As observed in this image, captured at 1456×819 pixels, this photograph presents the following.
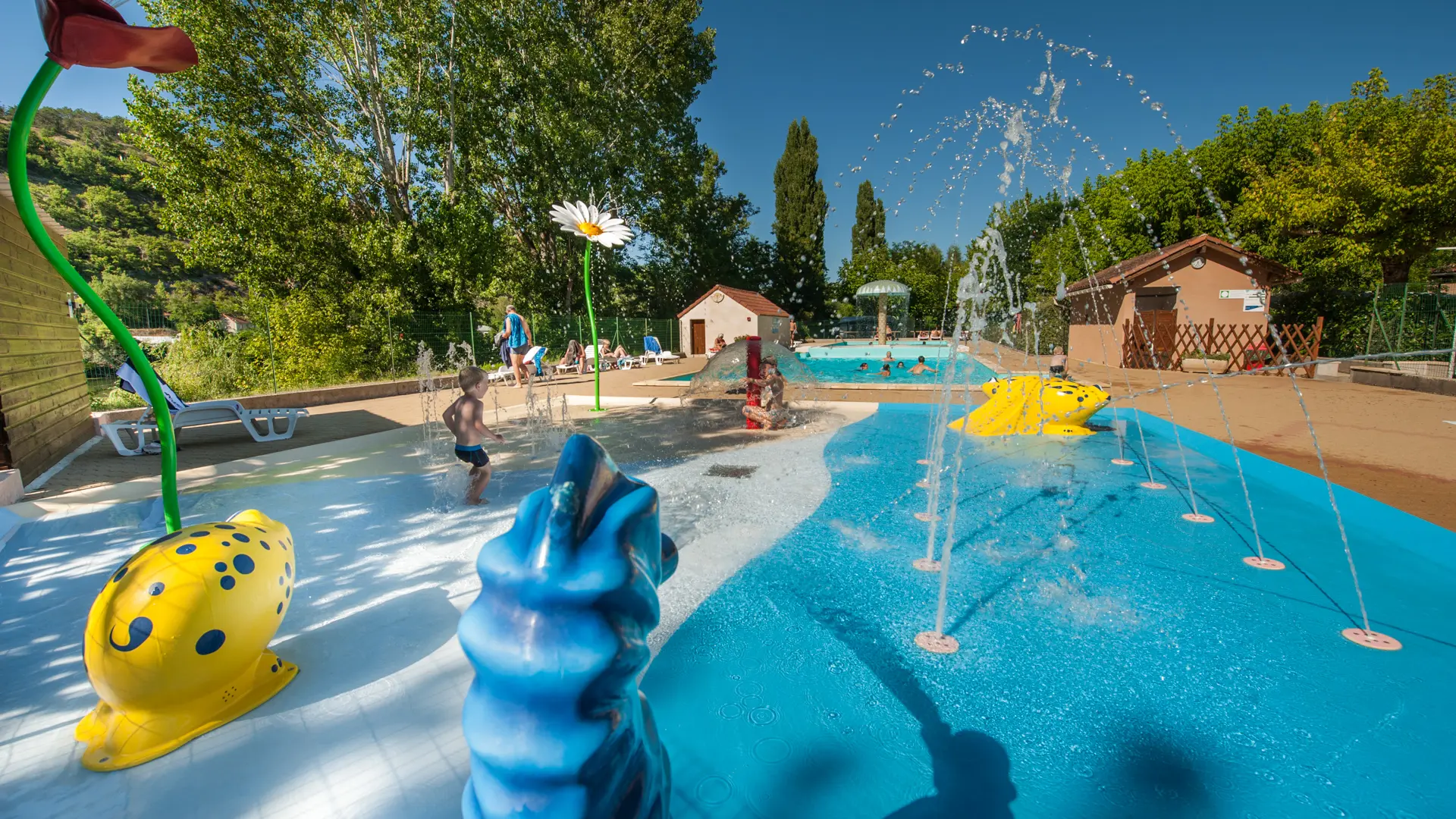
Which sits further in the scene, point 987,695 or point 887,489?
point 887,489

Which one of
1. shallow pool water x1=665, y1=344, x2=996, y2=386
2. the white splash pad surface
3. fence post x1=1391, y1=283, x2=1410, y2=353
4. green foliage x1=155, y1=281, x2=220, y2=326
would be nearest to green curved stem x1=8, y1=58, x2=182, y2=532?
the white splash pad surface

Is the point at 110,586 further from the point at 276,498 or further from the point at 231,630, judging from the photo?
the point at 276,498

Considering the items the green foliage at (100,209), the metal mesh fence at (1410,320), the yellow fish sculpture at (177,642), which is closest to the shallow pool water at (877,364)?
the metal mesh fence at (1410,320)

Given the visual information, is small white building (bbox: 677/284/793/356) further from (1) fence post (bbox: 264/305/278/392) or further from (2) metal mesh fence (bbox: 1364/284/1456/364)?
(2) metal mesh fence (bbox: 1364/284/1456/364)

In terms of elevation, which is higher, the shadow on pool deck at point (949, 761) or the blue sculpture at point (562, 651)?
the blue sculpture at point (562, 651)

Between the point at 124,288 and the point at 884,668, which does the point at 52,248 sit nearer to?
the point at 884,668

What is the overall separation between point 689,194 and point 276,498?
3031 centimetres

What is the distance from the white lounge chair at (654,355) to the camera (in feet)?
87.6

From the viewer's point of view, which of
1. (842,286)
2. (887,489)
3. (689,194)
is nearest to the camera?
(887,489)

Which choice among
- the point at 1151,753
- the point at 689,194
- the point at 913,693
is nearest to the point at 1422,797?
the point at 1151,753

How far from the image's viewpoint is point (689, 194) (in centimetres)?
3375

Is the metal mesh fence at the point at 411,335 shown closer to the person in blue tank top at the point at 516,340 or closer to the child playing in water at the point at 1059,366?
the person in blue tank top at the point at 516,340

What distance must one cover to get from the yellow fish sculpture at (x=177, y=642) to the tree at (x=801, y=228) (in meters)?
49.8

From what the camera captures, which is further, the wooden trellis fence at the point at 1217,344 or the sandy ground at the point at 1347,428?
the wooden trellis fence at the point at 1217,344
